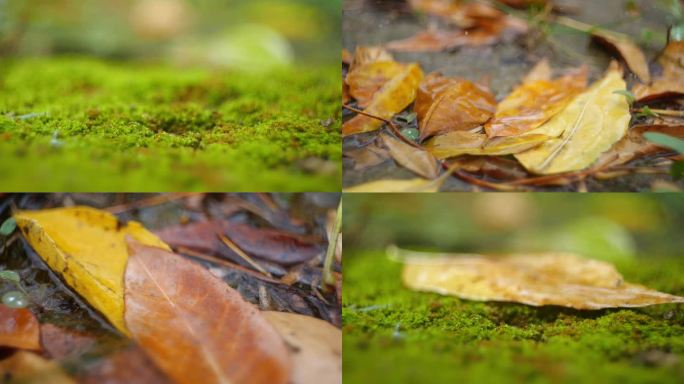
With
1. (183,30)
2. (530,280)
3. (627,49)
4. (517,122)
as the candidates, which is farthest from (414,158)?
(183,30)

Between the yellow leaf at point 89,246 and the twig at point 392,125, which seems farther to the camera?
the twig at point 392,125

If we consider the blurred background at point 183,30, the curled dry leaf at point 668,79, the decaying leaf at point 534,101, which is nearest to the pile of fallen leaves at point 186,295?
the decaying leaf at point 534,101

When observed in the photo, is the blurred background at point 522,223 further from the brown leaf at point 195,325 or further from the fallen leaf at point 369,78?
the brown leaf at point 195,325

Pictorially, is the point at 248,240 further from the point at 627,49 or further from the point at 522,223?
the point at 627,49

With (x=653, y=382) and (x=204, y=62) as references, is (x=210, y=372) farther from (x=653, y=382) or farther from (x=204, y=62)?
(x=204, y=62)

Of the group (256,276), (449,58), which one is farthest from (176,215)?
(449,58)

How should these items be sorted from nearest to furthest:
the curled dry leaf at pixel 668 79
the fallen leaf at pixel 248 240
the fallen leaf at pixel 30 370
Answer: the fallen leaf at pixel 30 370 → the fallen leaf at pixel 248 240 → the curled dry leaf at pixel 668 79
